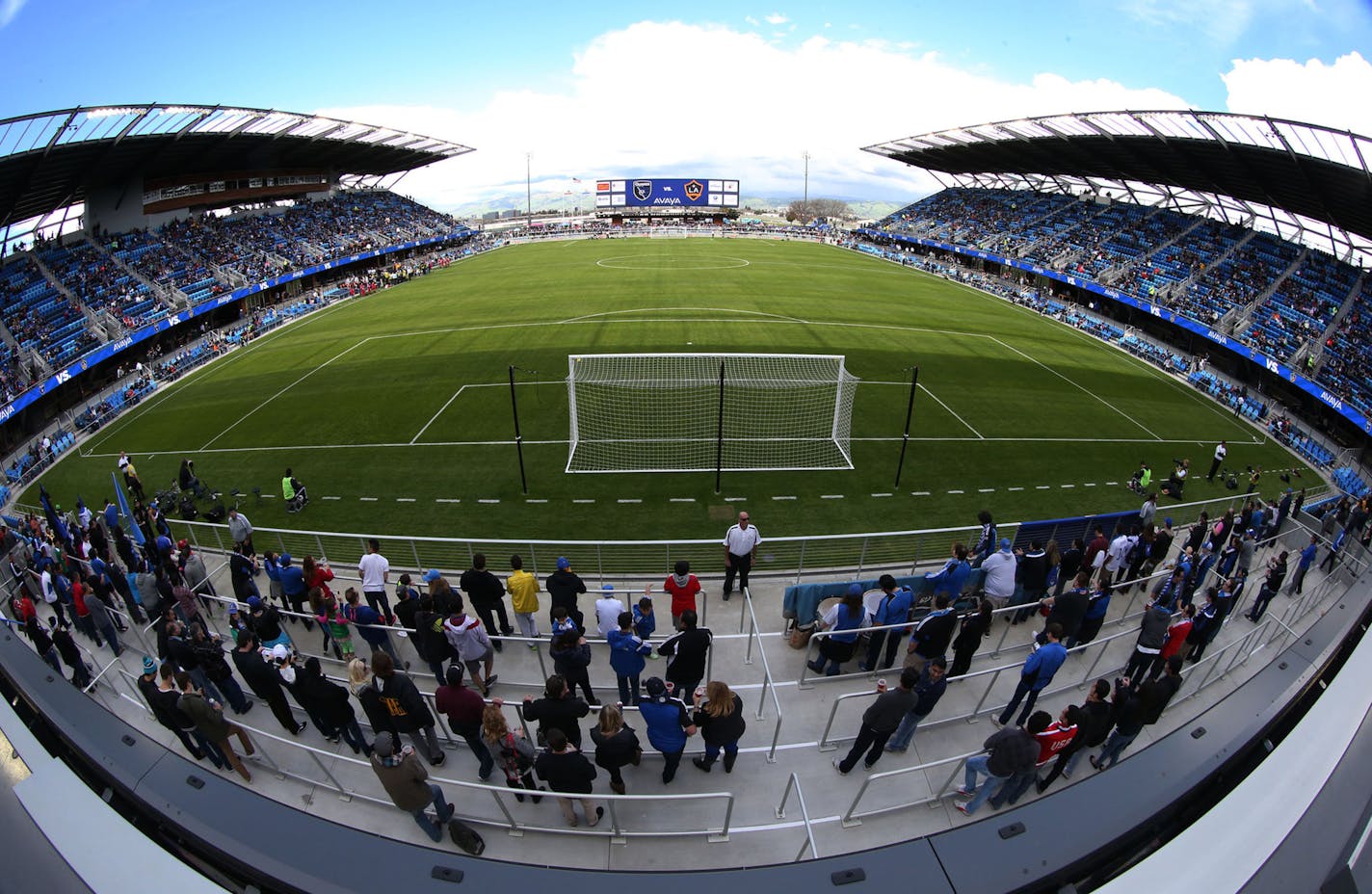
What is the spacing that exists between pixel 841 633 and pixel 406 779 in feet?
16.4

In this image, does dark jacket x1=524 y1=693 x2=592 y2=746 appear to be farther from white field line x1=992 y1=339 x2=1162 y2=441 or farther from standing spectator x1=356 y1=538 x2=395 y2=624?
white field line x1=992 y1=339 x2=1162 y2=441

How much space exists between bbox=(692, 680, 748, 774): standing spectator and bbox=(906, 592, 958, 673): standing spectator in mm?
2371

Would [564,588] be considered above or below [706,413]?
above

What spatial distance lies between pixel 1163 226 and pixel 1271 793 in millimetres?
60798

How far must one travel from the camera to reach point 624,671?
271 inches

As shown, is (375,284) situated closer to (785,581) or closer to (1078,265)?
(785,581)

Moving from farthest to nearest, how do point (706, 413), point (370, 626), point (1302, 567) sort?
point (706, 413), point (1302, 567), point (370, 626)

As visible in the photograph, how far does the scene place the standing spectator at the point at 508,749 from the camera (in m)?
5.47

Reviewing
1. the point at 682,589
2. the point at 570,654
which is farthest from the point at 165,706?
the point at 682,589

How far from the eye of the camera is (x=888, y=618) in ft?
25.1

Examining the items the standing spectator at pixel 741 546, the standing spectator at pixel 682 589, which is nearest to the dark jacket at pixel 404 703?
the standing spectator at pixel 682 589

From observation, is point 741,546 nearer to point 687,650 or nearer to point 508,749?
point 687,650

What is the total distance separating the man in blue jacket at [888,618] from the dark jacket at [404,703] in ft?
18.0

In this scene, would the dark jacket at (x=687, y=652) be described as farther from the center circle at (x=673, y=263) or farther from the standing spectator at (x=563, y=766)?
the center circle at (x=673, y=263)
